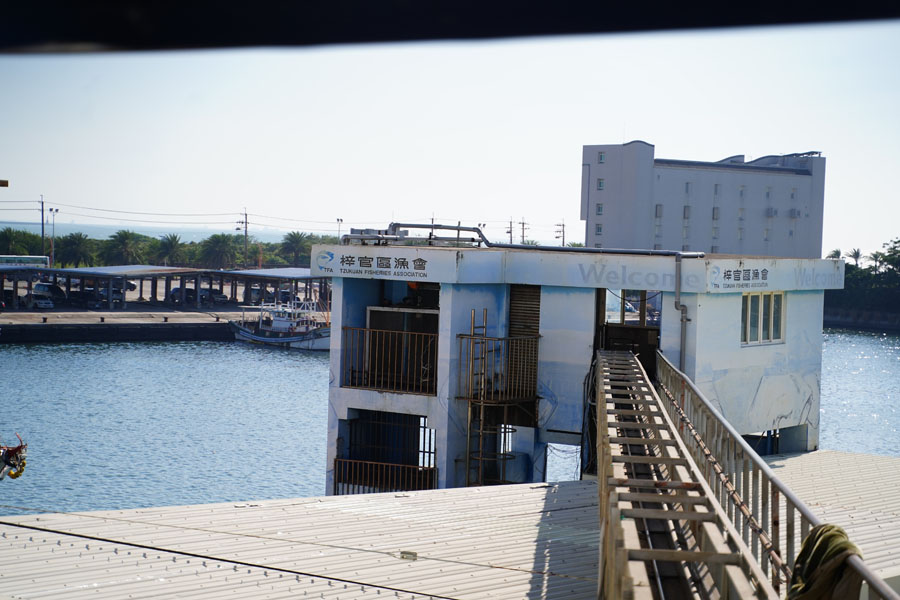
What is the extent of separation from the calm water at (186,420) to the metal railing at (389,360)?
33.7 feet

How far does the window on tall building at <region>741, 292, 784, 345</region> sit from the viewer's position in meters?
20.1

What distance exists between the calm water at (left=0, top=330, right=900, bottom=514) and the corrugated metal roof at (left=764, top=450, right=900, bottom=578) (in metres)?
18.0

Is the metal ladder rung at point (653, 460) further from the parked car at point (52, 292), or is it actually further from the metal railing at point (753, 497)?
the parked car at point (52, 292)

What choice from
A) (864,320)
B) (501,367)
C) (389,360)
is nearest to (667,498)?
(501,367)

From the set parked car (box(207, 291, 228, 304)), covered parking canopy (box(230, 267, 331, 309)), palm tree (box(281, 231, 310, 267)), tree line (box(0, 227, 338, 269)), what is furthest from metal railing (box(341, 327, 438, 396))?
palm tree (box(281, 231, 310, 267))

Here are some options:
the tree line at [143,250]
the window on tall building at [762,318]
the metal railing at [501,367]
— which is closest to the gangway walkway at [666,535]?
the metal railing at [501,367]

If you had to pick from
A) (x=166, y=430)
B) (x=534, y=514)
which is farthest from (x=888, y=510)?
(x=166, y=430)

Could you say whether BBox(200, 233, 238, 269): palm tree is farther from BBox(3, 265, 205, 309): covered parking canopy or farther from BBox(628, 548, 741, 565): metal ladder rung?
BBox(628, 548, 741, 565): metal ladder rung

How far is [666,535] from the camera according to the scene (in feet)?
24.0

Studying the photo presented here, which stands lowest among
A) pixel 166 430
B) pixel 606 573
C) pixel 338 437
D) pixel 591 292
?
pixel 166 430

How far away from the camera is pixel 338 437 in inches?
803

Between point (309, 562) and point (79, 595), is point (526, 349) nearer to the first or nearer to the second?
point (309, 562)

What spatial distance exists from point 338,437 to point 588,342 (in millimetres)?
5698

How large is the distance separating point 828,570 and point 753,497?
97.2 inches
